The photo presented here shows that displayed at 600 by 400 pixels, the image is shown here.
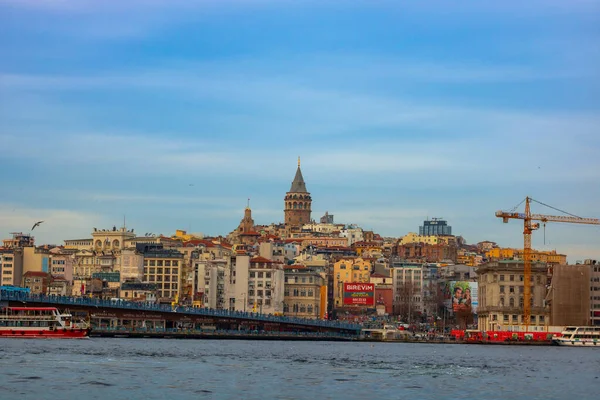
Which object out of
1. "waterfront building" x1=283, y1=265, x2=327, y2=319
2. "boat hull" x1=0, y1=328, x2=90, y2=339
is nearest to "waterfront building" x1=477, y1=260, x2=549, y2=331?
"waterfront building" x1=283, y1=265, x2=327, y2=319

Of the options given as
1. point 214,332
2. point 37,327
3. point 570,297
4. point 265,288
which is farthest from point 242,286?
point 37,327

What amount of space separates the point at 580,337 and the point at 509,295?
25.4 meters

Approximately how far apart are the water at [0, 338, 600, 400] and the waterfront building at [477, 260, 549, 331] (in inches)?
2620

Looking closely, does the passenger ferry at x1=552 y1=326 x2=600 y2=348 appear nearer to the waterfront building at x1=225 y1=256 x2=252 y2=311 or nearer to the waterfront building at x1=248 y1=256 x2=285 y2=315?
the waterfront building at x1=248 y1=256 x2=285 y2=315

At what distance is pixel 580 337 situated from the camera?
166 metres

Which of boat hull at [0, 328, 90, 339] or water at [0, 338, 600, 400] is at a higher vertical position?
boat hull at [0, 328, 90, 339]

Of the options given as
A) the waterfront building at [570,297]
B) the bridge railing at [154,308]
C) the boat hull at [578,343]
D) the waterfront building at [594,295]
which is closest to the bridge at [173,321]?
the bridge railing at [154,308]

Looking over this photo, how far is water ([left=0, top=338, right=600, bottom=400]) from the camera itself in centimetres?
7231

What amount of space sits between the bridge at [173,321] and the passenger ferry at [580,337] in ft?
81.9

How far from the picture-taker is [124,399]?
6694cm

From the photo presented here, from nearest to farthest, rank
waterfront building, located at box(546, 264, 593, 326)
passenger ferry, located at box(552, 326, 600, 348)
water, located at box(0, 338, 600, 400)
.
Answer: water, located at box(0, 338, 600, 400), passenger ferry, located at box(552, 326, 600, 348), waterfront building, located at box(546, 264, 593, 326)

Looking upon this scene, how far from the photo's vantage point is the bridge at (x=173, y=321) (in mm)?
157138

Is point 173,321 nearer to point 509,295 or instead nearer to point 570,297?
point 509,295

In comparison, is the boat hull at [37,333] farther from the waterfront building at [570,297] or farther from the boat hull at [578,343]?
the waterfront building at [570,297]
